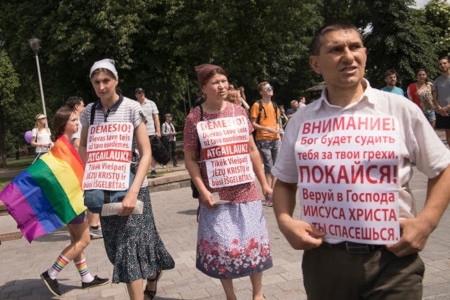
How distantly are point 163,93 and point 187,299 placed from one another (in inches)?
832

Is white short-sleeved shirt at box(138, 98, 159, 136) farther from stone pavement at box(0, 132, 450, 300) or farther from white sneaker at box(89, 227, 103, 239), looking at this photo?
white sneaker at box(89, 227, 103, 239)

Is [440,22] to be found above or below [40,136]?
above

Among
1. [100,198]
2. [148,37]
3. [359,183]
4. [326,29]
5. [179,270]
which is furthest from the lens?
Result: [148,37]

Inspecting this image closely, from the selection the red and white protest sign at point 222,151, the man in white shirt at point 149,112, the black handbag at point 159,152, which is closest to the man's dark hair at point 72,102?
the black handbag at point 159,152

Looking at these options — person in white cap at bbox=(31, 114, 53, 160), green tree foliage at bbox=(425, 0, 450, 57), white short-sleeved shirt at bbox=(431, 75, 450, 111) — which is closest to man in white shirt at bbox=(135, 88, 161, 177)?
person in white cap at bbox=(31, 114, 53, 160)

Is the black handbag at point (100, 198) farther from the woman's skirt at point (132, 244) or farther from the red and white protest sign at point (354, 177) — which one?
the red and white protest sign at point (354, 177)

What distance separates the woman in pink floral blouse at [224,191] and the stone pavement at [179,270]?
1.85 ft

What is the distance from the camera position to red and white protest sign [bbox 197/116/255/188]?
400 centimetres

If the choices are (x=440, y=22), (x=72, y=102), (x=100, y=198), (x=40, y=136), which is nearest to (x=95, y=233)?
(x=72, y=102)

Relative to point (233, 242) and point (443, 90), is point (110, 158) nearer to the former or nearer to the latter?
point (233, 242)

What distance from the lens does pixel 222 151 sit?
4004 millimetres

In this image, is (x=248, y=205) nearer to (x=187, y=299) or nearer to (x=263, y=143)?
(x=187, y=299)

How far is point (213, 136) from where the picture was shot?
157 inches

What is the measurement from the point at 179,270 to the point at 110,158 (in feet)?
6.50
